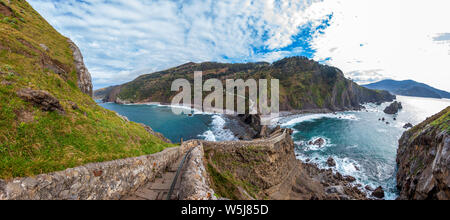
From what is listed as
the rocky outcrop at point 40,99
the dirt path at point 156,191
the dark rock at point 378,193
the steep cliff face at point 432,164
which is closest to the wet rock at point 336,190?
the dark rock at point 378,193

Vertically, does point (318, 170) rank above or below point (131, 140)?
below

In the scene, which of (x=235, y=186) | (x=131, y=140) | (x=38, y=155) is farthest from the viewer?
(x=235, y=186)

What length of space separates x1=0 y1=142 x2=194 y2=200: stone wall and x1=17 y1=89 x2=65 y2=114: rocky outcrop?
348 cm

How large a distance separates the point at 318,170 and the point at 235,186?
2245cm

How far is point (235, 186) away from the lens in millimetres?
15117

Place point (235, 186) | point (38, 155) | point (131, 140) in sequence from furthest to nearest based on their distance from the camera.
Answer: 1. point (235, 186)
2. point (131, 140)
3. point (38, 155)

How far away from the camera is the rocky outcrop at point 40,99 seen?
20.1ft

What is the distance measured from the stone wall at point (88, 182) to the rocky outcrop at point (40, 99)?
3.48m

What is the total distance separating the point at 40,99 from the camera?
6.45m

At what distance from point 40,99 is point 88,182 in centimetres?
436

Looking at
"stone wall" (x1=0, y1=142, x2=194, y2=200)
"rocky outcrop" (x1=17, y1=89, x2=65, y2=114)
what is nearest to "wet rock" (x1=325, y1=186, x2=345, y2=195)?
"stone wall" (x1=0, y1=142, x2=194, y2=200)
